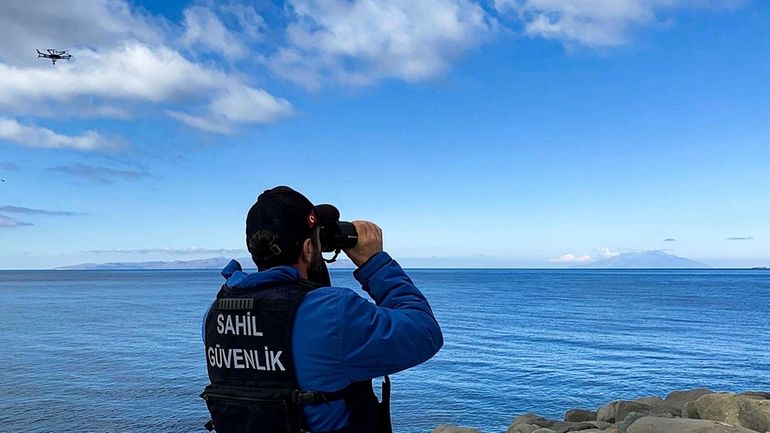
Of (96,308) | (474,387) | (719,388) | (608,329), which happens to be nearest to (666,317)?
(608,329)

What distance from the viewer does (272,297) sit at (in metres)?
2.78

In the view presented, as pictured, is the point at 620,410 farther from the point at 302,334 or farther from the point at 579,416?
the point at 302,334

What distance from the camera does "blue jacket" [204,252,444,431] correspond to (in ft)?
8.63

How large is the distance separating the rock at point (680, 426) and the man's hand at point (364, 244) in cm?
756

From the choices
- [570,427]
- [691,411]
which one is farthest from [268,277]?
[570,427]

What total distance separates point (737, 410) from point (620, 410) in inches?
139

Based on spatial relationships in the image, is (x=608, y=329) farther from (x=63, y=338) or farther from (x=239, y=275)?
(x=239, y=275)

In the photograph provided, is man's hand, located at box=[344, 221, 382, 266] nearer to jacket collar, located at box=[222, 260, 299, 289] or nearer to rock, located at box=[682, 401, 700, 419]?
jacket collar, located at box=[222, 260, 299, 289]

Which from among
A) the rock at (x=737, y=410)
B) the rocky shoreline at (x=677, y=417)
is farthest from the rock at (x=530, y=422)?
the rock at (x=737, y=410)

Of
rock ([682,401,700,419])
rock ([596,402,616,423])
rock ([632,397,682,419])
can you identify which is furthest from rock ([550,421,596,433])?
rock ([682,401,700,419])

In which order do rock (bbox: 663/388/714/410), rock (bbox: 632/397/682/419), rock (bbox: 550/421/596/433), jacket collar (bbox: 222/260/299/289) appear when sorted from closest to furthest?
jacket collar (bbox: 222/260/299/289)
rock (bbox: 550/421/596/433)
rock (bbox: 632/397/682/419)
rock (bbox: 663/388/714/410)

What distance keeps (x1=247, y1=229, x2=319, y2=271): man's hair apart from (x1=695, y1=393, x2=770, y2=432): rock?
9.73 m

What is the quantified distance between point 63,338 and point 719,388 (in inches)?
1375

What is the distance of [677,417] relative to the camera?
11.5 metres
